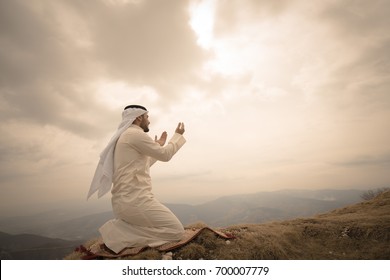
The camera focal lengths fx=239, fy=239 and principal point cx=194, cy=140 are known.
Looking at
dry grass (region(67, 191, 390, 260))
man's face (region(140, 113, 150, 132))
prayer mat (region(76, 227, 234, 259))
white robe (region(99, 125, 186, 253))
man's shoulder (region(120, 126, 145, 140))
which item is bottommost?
dry grass (region(67, 191, 390, 260))

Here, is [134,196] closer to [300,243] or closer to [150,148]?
[150,148]

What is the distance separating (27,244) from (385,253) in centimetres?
17225

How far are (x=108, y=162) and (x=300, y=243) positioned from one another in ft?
18.2

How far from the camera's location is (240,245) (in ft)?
18.2

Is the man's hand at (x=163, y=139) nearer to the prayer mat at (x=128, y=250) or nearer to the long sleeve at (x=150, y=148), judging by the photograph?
the long sleeve at (x=150, y=148)

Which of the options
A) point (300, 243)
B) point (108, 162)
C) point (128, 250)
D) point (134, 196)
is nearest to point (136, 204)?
point (134, 196)

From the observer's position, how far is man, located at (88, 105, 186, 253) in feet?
16.8

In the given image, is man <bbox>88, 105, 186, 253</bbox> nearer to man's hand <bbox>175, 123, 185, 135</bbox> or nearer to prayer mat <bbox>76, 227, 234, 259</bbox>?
prayer mat <bbox>76, 227, 234, 259</bbox>

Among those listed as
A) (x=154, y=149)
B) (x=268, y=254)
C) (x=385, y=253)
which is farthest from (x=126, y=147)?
(x=385, y=253)

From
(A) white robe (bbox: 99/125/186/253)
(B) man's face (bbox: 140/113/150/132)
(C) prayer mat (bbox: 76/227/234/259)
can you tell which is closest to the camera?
(C) prayer mat (bbox: 76/227/234/259)

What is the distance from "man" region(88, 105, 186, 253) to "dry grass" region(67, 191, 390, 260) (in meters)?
0.42

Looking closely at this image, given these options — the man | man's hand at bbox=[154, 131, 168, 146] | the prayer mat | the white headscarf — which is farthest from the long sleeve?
the prayer mat

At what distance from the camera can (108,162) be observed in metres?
5.44

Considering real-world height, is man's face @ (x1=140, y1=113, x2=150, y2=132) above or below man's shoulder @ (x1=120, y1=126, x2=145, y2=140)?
above
